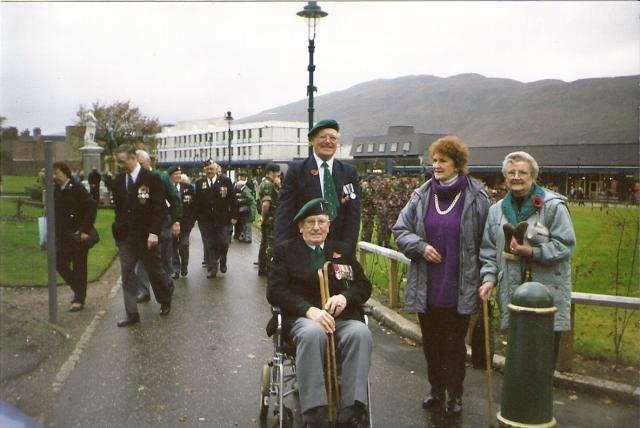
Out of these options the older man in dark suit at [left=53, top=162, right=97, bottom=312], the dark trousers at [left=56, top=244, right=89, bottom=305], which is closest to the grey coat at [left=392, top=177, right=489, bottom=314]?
the older man in dark suit at [left=53, top=162, right=97, bottom=312]

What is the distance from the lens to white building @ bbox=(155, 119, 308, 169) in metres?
97.0

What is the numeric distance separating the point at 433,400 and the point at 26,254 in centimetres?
1078

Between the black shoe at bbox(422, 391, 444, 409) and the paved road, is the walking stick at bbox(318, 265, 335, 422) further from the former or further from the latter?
the black shoe at bbox(422, 391, 444, 409)

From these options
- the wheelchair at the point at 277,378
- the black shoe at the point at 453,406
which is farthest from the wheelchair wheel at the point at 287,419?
the black shoe at the point at 453,406

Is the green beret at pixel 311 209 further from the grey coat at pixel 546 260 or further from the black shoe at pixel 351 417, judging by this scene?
the black shoe at pixel 351 417

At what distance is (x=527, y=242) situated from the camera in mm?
4227

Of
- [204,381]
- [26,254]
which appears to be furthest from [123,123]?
[204,381]

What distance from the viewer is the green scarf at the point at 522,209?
439 centimetres

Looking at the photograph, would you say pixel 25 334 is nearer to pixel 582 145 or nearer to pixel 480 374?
pixel 480 374

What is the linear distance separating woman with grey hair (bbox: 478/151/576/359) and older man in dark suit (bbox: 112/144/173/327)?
4.29 m

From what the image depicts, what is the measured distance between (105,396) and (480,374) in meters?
3.25


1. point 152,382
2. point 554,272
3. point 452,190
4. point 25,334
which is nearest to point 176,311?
point 25,334

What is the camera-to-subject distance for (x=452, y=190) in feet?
15.4

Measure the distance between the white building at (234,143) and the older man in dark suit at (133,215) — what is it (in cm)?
7340
